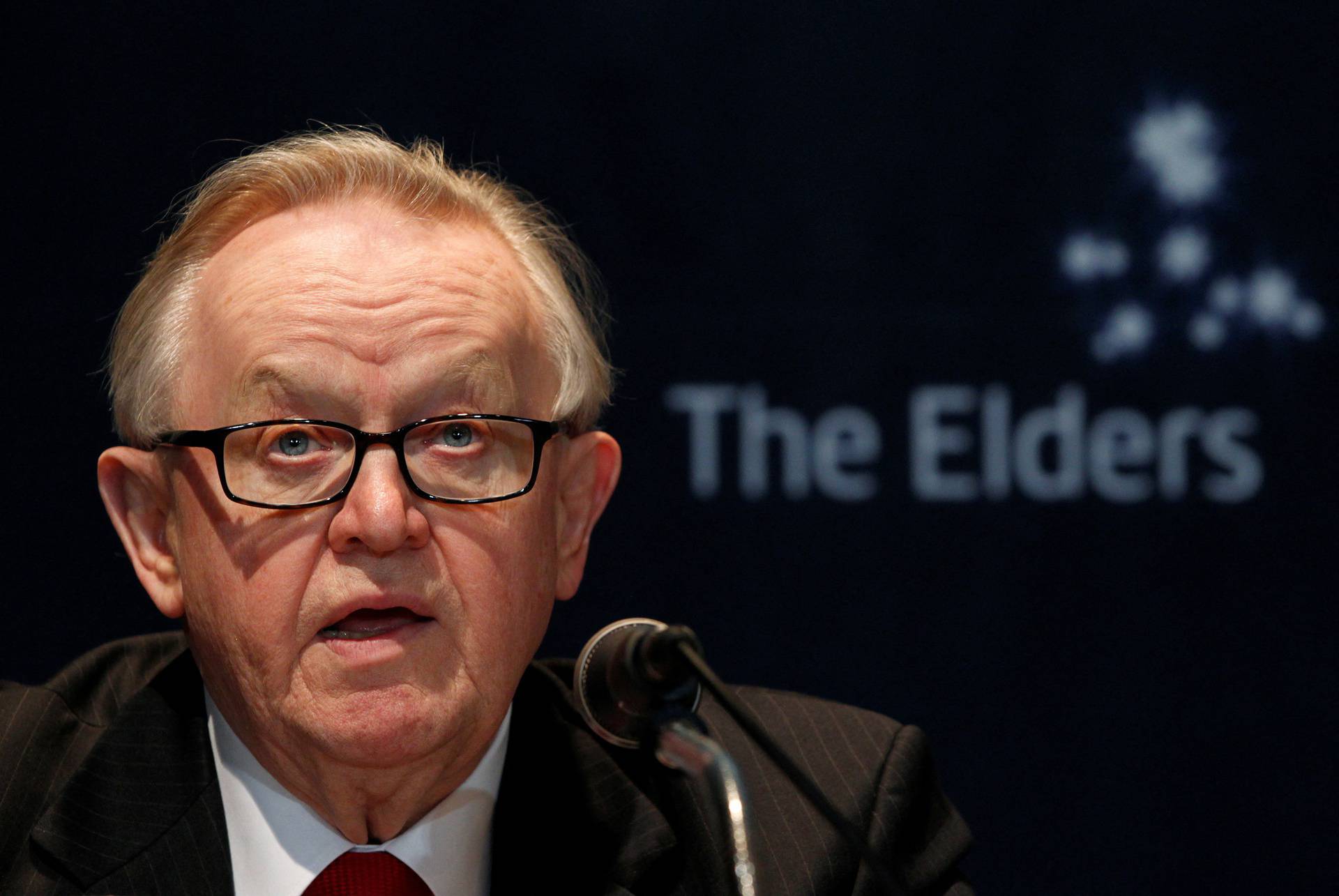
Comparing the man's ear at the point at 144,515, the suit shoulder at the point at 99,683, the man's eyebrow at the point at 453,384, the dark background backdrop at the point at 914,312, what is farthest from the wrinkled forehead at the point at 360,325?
the dark background backdrop at the point at 914,312

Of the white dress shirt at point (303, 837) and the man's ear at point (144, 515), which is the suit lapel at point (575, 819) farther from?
the man's ear at point (144, 515)

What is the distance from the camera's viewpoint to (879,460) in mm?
2584

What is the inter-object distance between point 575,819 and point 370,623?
43cm

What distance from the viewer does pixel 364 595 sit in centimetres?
157

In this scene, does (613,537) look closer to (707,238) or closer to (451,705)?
(707,238)

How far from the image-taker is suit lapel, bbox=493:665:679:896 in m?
1.80

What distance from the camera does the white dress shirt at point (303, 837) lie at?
1.72 meters

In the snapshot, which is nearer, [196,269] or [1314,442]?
[196,269]

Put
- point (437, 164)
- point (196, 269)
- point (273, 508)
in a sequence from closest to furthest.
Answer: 1. point (273, 508)
2. point (196, 269)
3. point (437, 164)

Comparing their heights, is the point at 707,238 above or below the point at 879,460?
above

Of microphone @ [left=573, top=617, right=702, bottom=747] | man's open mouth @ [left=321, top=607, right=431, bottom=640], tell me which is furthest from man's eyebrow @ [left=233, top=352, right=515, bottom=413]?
microphone @ [left=573, top=617, right=702, bottom=747]

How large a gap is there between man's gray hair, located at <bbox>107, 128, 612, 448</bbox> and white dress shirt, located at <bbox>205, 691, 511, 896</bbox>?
41 centimetres

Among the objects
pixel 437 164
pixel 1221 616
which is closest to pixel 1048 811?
pixel 1221 616

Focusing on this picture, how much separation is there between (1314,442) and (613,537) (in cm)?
123
